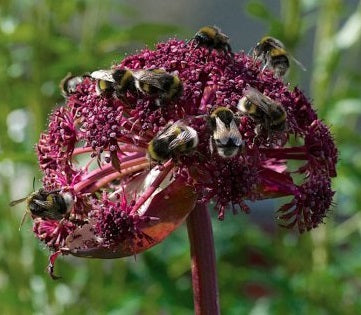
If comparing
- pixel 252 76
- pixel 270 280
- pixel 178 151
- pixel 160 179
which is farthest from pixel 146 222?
pixel 270 280

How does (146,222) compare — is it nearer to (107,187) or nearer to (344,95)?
(107,187)

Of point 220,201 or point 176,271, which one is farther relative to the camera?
point 176,271

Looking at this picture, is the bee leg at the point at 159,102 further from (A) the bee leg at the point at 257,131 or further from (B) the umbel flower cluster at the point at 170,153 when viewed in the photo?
(A) the bee leg at the point at 257,131

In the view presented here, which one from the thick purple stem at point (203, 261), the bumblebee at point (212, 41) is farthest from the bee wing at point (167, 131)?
the bumblebee at point (212, 41)

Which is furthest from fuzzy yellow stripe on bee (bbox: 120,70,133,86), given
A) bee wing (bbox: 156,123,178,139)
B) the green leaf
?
the green leaf

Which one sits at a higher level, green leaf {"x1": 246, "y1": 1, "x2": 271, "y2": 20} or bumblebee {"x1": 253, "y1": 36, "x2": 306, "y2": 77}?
green leaf {"x1": 246, "y1": 1, "x2": 271, "y2": 20}

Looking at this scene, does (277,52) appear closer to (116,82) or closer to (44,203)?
(116,82)

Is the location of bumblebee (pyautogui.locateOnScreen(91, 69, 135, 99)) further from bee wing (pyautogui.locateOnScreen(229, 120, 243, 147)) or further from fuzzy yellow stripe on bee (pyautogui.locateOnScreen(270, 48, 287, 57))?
fuzzy yellow stripe on bee (pyautogui.locateOnScreen(270, 48, 287, 57))
